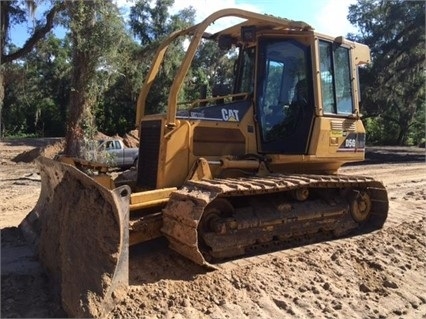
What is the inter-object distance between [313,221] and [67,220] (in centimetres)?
314

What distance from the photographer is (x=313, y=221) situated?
246 inches

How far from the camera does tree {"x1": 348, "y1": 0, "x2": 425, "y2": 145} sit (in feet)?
84.2

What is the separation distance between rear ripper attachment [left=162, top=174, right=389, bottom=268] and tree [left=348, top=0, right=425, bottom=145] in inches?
749

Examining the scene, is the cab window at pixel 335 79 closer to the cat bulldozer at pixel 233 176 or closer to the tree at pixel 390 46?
the cat bulldozer at pixel 233 176

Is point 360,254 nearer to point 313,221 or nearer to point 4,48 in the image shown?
point 313,221

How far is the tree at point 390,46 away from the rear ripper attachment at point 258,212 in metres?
19.0

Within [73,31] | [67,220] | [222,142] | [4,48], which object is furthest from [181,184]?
[4,48]

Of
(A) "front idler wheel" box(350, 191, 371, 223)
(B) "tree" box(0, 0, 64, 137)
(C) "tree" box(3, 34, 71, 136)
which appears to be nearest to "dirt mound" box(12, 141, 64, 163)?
(B) "tree" box(0, 0, 64, 137)

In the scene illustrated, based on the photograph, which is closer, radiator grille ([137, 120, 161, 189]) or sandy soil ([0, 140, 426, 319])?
sandy soil ([0, 140, 426, 319])

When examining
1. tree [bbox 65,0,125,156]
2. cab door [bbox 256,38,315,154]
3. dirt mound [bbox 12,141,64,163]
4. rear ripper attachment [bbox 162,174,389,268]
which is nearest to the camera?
rear ripper attachment [bbox 162,174,389,268]

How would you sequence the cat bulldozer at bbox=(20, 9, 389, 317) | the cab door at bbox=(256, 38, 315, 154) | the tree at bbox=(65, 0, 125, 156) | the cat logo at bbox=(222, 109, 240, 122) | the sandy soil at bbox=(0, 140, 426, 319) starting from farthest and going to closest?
the tree at bbox=(65, 0, 125, 156)
the cab door at bbox=(256, 38, 315, 154)
the cat logo at bbox=(222, 109, 240, 122)
the cat bulldozer at bbox=(20, 9, 389, 317)
the sandy soil at bbox=(0, 140, 426, 319)

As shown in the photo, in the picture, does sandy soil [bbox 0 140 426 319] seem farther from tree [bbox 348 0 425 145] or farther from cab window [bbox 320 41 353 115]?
tree [bbox 348 0 425 145]

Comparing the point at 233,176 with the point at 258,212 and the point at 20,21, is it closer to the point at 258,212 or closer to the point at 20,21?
the point at 258,212

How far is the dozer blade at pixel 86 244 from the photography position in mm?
4129
